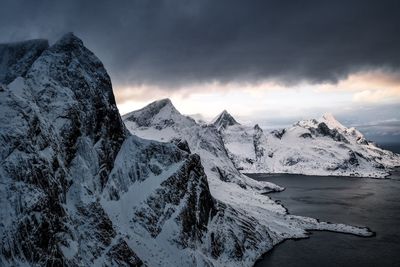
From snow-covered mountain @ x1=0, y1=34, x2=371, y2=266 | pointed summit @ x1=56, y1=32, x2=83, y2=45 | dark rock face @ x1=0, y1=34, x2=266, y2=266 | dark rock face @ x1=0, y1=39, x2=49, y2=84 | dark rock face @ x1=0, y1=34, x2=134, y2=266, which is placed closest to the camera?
dark rock face @ x1=0, y1=34, x2=134, y2=266

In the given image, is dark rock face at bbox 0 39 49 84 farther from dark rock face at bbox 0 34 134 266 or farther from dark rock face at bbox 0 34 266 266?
dark rock face at bbox 0 34 266 266

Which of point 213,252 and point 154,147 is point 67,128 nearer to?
point 154,147

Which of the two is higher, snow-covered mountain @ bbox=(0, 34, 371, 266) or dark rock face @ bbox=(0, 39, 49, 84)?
dark rock face @ bbox=(0, 39, 49, 84)

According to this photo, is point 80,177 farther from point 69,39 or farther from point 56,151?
point 69,39

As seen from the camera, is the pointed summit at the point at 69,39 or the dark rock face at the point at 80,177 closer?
the dark rock face at the point at 80,177

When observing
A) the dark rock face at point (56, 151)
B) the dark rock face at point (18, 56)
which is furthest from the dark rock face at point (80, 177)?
the dark rock face at point (18, 56)

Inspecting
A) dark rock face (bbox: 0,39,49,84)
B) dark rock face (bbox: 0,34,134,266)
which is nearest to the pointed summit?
dark rock face (bbox: 0,34,134,266)

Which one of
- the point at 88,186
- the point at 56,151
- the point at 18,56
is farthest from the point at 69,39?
the point at 88,186

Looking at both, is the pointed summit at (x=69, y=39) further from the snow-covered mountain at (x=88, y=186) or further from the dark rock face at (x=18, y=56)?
the dark rock face at (x=18, y=56)
